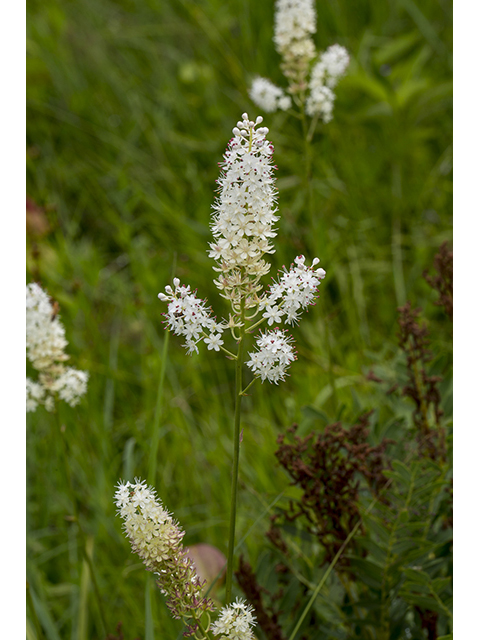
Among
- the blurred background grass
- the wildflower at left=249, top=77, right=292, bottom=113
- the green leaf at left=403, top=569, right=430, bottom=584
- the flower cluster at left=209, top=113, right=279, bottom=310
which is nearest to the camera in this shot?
the flower cluster at left=209, top=113, right=279, bottom=310

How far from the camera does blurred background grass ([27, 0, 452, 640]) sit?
2805 millimetres

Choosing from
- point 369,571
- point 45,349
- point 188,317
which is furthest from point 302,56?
point 369,571

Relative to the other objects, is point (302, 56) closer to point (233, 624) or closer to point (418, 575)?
point (418, 575)

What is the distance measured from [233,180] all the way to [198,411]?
239 centimetres

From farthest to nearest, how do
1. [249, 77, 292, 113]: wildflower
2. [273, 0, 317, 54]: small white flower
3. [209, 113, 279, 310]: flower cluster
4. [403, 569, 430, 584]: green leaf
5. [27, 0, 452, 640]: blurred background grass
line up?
[27, 0, 452, 640]: blurred background grass < [249, 77, 292, 113]: wildflower < [273, 0, 317, 54]: small white flower < [403, 569, 430, 584]: green leaf < [209, 113, 279, 310]: flower cluster

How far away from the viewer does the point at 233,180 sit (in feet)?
3.95

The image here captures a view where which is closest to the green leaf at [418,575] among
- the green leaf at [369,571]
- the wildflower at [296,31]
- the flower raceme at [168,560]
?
the green leaf at [369,571]

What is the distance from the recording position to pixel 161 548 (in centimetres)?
126

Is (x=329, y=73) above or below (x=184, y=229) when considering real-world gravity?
below

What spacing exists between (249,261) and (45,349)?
91 cm

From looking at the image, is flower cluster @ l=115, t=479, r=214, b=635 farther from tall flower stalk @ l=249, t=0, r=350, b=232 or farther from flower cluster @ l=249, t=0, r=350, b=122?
flower cluster @ l=249, t=0, r=350, b=122

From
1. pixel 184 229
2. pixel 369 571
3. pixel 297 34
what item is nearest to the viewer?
pixel 369 571

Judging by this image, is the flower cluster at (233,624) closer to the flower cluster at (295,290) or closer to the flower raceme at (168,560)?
the flower raceme at (168,560)

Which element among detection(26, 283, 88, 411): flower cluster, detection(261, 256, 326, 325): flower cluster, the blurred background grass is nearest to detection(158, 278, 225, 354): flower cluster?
detection(261, 256, 326, 325): flower cluster
